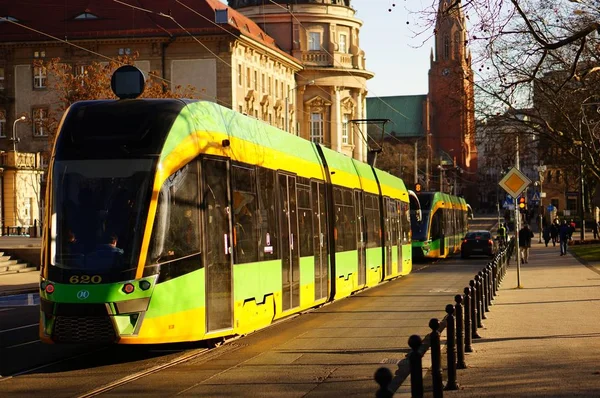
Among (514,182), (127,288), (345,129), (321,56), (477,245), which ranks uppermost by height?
(321,56)

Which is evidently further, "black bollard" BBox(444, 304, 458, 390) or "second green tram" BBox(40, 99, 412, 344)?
"second green tram" BBox(40, 99, 412, 344)

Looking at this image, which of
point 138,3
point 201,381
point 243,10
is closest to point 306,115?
point 243,10

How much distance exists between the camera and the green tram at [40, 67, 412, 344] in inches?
553

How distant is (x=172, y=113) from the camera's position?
15.2 metres

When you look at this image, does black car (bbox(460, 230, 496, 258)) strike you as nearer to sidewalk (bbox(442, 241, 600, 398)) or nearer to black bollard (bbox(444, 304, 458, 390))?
sidewalk (bbox(442, 241, 600, 398))

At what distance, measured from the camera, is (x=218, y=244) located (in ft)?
51.7

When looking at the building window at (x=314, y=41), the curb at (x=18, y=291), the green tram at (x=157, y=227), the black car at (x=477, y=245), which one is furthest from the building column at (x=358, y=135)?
the green tram at (x=157, y=227)

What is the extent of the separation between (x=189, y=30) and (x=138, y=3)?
19.8ft

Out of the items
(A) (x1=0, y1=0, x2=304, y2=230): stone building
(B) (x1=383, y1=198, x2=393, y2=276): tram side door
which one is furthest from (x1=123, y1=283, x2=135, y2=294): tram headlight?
(A) (x1=0, y1=0, x2=304, y2=230): stone building

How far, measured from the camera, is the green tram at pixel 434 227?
53.6 meters

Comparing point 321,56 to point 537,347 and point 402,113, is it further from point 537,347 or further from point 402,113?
point 537,347

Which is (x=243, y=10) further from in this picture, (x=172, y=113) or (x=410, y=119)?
(x=172, y=113)

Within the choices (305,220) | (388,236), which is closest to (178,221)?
(305,220)

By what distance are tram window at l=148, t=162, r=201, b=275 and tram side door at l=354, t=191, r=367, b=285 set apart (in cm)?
1291
